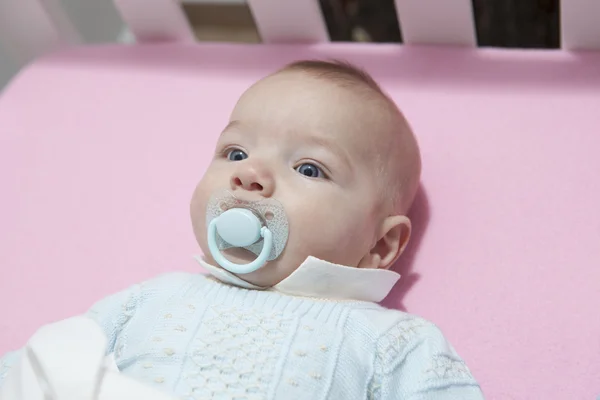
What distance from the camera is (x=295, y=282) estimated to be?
32.3 inches

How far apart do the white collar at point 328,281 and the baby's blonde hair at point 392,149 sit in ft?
0.31

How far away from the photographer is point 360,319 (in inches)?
32.2

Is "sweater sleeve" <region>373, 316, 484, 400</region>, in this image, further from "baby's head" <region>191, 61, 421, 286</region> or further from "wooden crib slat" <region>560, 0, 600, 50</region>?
"wooden crib slat" <region>560, 0, 600, 50</region>

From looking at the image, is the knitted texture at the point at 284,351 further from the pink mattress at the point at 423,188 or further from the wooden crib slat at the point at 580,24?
the wooden crib slat at the point at 580,24

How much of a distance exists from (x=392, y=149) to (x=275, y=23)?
1.40 ft

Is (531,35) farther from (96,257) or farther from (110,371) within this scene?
(110,371)

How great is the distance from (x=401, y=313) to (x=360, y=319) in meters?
0.06

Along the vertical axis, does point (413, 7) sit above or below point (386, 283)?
above

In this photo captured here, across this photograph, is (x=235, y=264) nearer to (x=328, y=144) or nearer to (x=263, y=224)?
(x=263, y=224)

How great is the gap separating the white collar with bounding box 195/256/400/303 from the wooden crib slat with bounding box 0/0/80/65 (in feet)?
2.20

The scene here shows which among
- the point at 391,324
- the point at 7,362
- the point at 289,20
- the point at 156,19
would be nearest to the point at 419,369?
the point at 391,324

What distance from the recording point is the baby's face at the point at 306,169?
0.81 metres

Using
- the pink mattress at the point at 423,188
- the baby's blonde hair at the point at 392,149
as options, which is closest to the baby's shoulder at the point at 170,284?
the pink mattress at the point at 423,188

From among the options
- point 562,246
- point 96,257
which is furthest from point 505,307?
point 96,257
